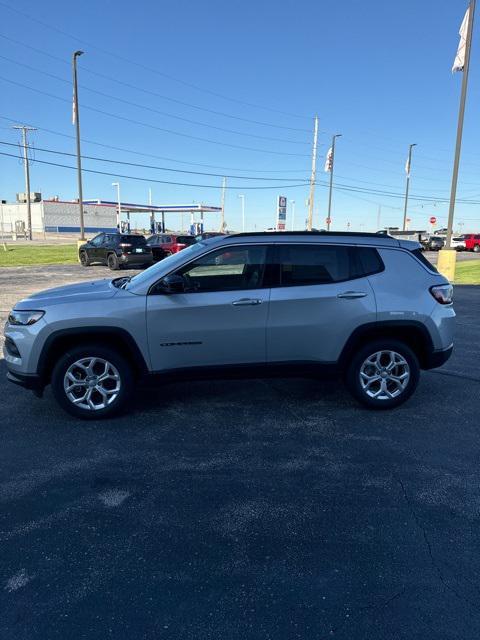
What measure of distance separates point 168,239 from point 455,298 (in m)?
17.4

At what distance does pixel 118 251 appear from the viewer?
67.7 ft

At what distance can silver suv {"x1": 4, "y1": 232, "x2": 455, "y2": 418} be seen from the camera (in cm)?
437

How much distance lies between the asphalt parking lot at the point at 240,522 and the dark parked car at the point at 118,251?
52.8 ft

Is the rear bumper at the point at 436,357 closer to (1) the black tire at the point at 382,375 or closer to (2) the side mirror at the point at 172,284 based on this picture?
(1) the black tire at the point at 382,375

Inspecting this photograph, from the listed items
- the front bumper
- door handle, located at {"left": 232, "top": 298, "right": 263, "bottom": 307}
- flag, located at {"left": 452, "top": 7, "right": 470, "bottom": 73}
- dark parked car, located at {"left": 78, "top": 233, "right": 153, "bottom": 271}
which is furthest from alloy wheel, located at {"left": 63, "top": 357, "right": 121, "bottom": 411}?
dark parked car, located at {"left": 78, "top": 233, "right": 153, "bottom": 271}

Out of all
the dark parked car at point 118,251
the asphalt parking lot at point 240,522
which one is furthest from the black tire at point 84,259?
the asphalt parking lot at point 240,522

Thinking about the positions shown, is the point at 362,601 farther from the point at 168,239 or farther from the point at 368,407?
the point at 168,239

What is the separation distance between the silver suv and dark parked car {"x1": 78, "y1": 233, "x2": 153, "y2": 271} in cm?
1611

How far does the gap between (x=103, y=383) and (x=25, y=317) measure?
3.12ft

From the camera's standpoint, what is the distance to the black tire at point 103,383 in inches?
173

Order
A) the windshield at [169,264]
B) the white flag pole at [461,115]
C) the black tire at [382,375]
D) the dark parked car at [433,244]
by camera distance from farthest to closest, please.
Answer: the dark parked car at [433,244], the white flag pole at [461,115], the black tire at [382,375], the windshield at [169,264]

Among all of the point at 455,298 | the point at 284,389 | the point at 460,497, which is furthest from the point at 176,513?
the point at 455,298

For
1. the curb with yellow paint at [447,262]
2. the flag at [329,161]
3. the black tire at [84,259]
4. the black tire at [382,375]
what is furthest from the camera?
the flag at [329,161]

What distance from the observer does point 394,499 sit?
10.7ft
